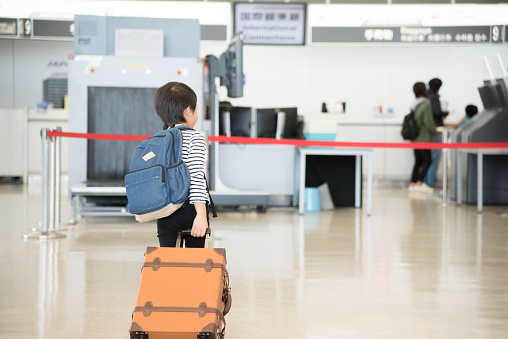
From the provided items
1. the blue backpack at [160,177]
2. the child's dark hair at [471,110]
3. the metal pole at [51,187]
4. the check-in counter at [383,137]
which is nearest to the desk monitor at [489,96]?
the child's dark hair at [471,110]

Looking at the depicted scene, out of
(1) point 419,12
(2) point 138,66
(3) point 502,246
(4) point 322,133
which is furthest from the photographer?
(1) point 419,12

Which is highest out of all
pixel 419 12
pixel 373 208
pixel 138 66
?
pixel 419 12

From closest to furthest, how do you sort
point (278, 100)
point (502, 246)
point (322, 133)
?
point (502, 246)
point (322, 133)
point (278, 100)

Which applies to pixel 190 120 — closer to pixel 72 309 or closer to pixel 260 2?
pixel 72 309

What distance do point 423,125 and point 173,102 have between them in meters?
6.84

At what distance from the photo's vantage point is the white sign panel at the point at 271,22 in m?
10.4

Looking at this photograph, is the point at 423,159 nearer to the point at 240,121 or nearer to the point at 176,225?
the point at 240,121

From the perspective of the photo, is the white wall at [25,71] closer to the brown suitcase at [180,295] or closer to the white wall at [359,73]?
the white wall at [359,73]

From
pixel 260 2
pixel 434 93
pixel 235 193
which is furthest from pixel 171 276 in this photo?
pixel 260 2

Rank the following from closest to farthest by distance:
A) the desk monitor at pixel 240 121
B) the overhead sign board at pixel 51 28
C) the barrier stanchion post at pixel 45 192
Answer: the barrier stanchion post at pixel 45 192
the desk monitor at pixel 240 121
the overhead sign board at pixel 51 28

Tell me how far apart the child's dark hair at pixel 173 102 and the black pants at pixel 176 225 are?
→ 0.28 metres

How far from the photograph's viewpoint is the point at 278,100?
1152 centimetres

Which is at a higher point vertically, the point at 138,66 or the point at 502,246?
the point at 138,66

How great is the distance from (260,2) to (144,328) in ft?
29.4
